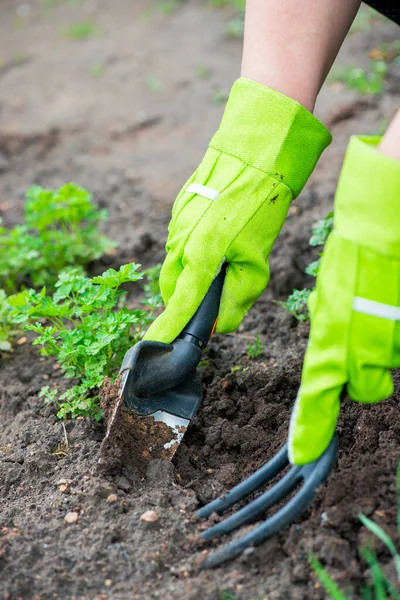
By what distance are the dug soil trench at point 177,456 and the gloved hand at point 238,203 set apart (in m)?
0.36

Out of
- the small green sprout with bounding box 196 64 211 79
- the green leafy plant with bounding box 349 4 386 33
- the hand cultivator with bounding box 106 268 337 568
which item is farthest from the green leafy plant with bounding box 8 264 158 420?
the green leafy plant with bounding box 349 4 386 33

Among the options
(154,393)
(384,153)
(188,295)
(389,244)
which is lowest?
(154,393)

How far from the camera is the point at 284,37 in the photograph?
6.67 ft

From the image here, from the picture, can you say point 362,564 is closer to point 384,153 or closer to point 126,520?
point 126,520

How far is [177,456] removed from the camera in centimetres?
205

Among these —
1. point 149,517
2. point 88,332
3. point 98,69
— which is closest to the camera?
point 149,517

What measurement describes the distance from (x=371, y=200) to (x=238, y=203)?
558 millimetres

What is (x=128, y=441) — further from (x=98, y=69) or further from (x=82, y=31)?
(x=82, y=31)

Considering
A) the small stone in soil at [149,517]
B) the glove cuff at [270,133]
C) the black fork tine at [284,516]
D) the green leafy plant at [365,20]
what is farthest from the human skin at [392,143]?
the green leafy plant at [365,20]

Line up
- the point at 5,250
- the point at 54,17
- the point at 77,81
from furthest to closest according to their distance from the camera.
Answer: the point at 54,17
the point at 77,81
the point at 5,250

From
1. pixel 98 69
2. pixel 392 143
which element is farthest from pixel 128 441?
pixel 98 69

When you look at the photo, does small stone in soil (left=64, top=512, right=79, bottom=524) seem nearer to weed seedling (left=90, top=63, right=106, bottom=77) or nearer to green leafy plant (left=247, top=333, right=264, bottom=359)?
green leafy plant (left=247, top=333, right=264, bottom=359)

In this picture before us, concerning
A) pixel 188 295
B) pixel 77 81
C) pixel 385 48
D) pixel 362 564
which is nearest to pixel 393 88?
pixel 385 48

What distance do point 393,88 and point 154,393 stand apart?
3091mm
